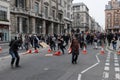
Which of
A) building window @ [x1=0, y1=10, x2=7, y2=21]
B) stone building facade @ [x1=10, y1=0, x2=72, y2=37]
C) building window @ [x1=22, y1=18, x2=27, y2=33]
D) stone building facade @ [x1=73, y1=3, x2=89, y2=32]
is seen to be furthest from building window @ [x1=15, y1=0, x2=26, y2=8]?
stone building facade @ [x1=73, y1=3, x2=89, y2=32]

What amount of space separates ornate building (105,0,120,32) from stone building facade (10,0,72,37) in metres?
87.5

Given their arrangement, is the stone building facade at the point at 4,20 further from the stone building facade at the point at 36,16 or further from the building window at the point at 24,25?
the building window at the point at 24,25

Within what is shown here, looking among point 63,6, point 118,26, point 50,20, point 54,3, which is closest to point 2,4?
point 50,20

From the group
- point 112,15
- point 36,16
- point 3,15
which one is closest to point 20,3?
point 3,15

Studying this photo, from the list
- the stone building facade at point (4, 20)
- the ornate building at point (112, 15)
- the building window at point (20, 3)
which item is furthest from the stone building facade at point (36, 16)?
the ornate building at point (112, 15)

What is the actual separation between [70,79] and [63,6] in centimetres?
6785

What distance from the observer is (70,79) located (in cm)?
907

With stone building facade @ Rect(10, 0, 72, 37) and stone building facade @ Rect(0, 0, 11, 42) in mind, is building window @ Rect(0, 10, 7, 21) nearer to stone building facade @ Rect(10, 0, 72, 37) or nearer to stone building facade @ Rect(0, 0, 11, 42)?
stone building facade @ Rect(0, 0, 11, 42)

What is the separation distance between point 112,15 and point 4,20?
126742mm

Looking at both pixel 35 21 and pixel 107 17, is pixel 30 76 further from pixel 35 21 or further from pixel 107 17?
pixel 107 17

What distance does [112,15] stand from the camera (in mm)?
157625

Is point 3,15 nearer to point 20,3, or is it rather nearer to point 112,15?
point 20,3

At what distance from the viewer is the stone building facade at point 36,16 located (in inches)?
1692

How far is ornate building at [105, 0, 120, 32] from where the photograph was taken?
156 meters
